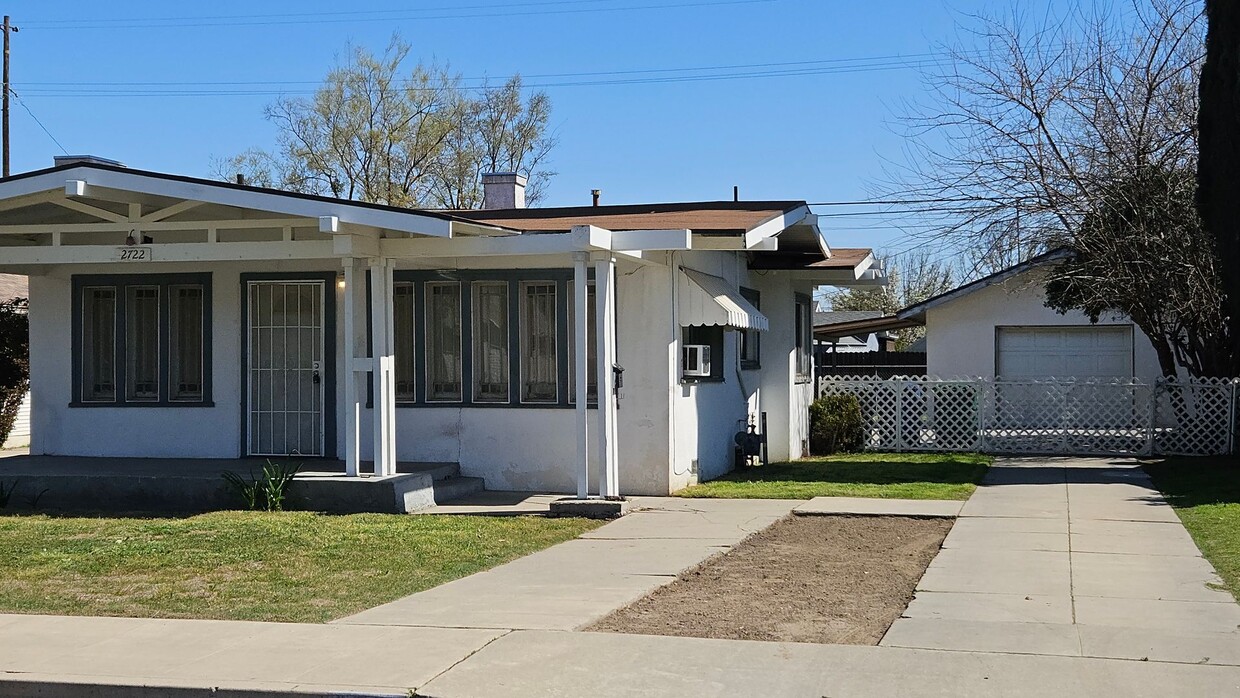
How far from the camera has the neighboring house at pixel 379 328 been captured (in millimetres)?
13016

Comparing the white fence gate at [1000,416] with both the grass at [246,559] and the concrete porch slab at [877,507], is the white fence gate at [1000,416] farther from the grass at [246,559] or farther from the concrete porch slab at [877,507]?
the grass at [246,559]

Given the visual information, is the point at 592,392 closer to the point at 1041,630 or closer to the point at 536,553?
the point at 536,553

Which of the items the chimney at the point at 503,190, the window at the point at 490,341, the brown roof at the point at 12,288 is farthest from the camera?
the brown roof at the point at 12,288

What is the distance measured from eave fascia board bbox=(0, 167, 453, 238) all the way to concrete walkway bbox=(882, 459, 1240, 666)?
589 cm

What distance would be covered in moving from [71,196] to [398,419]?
14.0 feet

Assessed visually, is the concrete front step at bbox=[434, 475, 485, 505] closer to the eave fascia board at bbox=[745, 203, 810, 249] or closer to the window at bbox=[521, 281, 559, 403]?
the window at bbox=[521, 281, 559, 403]

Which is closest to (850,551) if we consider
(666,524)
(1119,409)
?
(666,524)

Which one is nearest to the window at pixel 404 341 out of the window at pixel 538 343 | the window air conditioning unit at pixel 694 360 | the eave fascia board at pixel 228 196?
the window at pixel 538 343

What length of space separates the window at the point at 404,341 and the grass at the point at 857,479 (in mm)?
3380

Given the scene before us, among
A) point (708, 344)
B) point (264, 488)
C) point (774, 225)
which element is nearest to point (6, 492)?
point (264, 488)

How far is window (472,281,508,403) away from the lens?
14672 mm

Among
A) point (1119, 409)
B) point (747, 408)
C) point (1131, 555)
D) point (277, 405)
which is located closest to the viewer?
point (1131, 555)

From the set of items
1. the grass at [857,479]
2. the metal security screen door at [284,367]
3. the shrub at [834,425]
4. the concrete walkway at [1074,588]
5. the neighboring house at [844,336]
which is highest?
the neighboring house at [844,336]

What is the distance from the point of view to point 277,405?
1534cm
